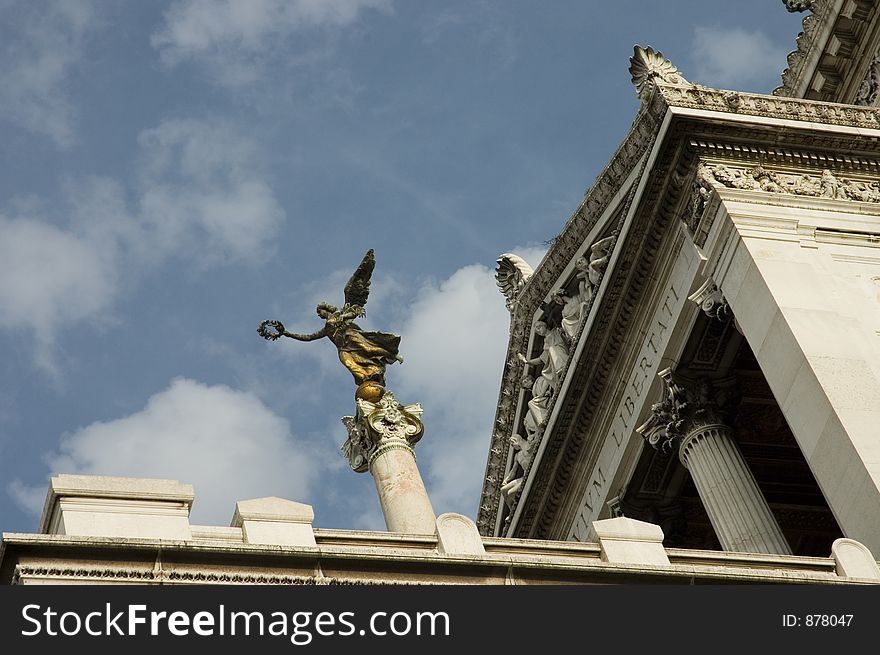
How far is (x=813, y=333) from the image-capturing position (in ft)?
73.1

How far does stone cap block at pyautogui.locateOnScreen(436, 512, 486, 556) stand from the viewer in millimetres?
14719

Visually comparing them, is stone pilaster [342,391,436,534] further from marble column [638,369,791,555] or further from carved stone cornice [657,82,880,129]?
carved stone cornice [657,82,880,129]

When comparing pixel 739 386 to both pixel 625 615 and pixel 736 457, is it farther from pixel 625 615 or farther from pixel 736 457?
pixel 625 615

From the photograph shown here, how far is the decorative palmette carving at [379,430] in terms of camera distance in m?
20.3

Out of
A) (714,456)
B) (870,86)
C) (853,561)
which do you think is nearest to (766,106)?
(714,456)

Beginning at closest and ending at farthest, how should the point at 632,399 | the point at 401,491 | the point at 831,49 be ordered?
the point at 401,491
the point at 632,399
the point at 831,49

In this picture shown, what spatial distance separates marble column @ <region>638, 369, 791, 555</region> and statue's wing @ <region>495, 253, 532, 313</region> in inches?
298

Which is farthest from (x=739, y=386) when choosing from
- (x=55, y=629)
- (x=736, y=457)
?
(x=55, y=629)

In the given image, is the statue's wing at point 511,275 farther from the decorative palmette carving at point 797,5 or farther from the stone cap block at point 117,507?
the stone cap block at point 117,507

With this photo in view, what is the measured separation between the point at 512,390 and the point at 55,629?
22848mm

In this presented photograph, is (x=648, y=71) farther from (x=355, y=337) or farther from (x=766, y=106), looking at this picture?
(x=355, y=337)

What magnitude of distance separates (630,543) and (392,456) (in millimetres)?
5438

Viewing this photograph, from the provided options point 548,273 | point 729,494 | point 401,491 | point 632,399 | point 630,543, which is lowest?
point 630,543

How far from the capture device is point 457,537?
48.8 ft
